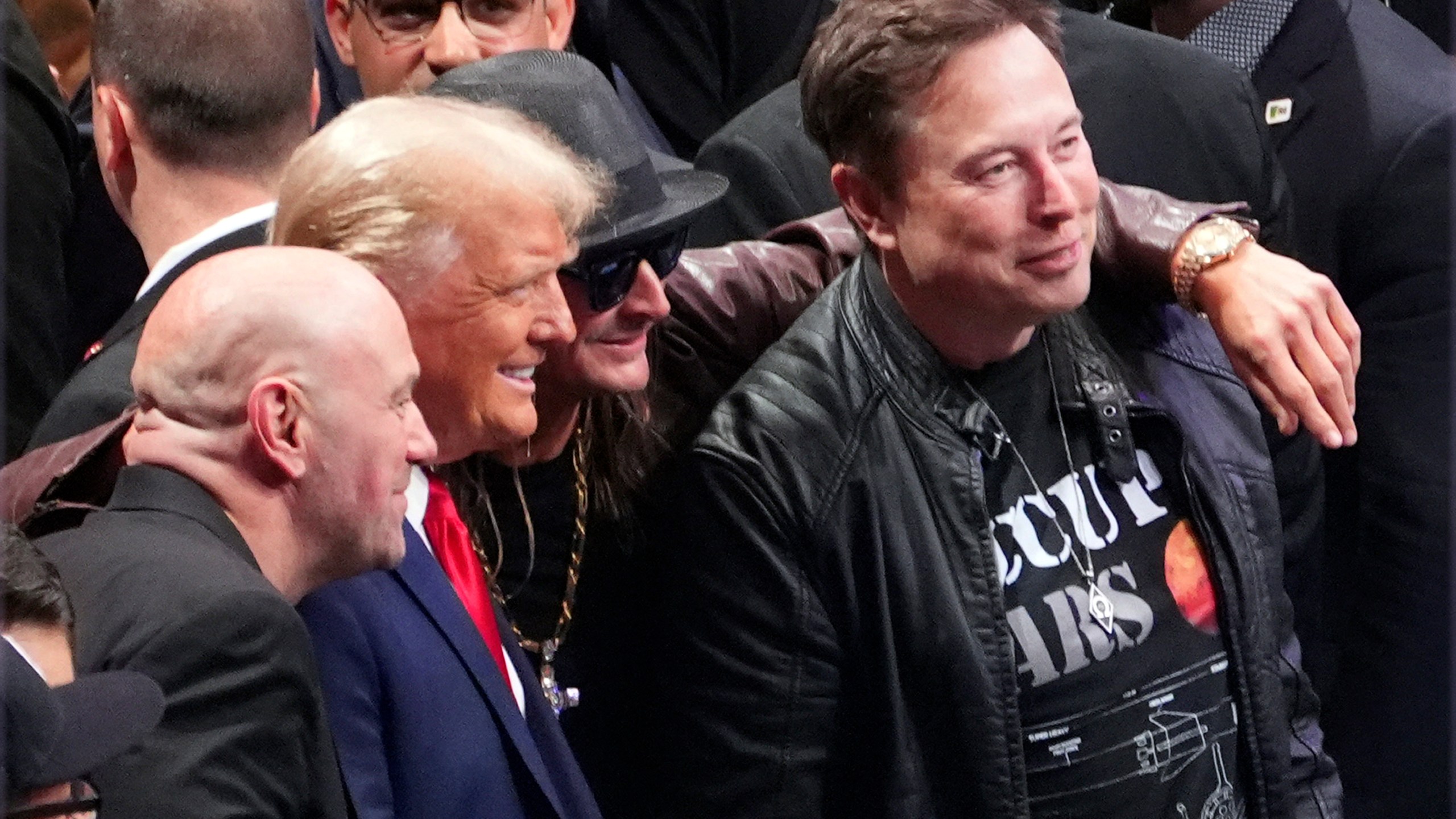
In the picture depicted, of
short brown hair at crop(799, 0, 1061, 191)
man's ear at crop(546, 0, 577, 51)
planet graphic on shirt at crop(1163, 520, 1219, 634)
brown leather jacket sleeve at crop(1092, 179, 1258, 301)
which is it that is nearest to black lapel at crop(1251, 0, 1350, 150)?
brown leather jacket sleeve at crop(1092, 179, 1258, 301)

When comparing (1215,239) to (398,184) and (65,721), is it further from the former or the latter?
(65,721)

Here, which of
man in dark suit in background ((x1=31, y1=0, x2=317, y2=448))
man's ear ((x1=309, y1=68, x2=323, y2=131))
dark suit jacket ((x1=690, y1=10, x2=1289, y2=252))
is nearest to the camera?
man in dark suit in background ((x1=31, y1=0, x2=317, y2=448))

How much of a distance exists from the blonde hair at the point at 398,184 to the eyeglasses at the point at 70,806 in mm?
657

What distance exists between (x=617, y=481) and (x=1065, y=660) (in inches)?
21.3

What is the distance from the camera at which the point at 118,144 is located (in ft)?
8.26

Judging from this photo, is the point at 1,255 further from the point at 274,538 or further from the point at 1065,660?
the point at 1065,660

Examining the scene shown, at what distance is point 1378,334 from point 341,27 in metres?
1.59

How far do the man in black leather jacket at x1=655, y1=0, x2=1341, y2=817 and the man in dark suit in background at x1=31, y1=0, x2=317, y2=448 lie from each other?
662 mm

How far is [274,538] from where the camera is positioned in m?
1.67

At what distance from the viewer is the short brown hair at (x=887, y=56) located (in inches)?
88.9

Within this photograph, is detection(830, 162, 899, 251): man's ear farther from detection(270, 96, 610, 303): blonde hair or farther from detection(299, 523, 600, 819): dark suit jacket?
detection(299, 523, 600, 819): dark suit jacket

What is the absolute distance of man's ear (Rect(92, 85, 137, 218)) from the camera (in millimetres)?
2502

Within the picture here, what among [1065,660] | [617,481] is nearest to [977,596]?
[1065,660]

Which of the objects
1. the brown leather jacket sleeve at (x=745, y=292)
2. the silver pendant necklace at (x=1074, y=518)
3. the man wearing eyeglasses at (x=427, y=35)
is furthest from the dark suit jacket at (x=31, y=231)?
the silver pendant necklace at (x=1074, y=518)
